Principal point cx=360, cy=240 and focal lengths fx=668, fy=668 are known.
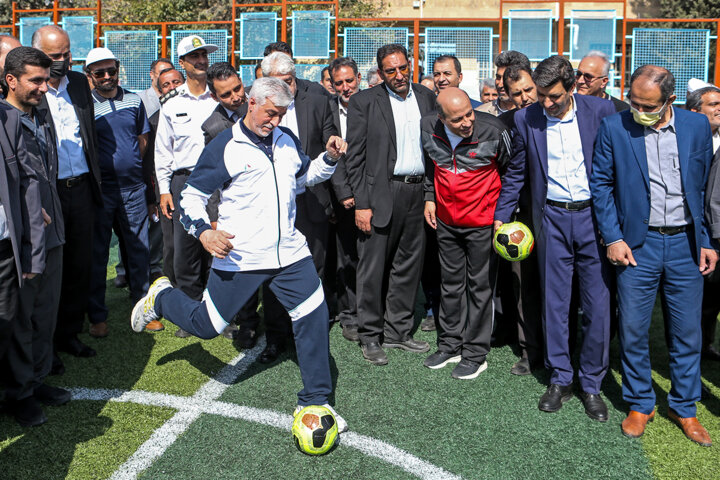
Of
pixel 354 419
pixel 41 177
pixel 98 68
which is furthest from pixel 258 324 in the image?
pixel 98 68

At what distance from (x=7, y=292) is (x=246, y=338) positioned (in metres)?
2.32

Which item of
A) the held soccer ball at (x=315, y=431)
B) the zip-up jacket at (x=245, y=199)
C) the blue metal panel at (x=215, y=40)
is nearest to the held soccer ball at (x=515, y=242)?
the zip-up jacket at (x=245, y=199)

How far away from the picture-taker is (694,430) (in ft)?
14.2

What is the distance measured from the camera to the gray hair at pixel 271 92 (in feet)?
13.6

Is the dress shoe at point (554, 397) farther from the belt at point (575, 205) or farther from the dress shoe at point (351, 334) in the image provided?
the dress shoe at point (351, 334)

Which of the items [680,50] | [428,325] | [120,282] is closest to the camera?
[428,325]

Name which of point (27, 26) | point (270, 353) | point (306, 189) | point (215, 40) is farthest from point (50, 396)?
point (27, 26)

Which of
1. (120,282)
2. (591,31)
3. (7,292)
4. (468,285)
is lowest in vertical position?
(120,282)

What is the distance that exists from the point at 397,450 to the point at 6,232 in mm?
2739

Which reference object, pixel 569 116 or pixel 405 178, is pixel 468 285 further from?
pixel 569 116

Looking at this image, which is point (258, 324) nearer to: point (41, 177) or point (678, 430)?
point (41, 177)

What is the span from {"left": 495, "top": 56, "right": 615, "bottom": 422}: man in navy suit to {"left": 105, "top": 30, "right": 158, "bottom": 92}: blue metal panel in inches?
500

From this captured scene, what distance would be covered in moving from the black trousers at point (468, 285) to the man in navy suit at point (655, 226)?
1130 mm

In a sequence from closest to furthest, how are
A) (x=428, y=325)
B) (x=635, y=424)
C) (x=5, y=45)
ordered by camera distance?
(x=635, y=424) → (x=5, y=45) → (x=428, y=325)
